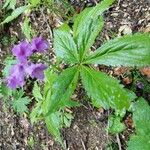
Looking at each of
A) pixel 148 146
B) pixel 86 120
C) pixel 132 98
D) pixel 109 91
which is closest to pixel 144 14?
pixel 132 98

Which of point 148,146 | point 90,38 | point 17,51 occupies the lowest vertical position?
point 148,146

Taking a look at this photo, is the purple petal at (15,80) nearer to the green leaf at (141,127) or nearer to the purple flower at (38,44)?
the purple flower at (38,44)

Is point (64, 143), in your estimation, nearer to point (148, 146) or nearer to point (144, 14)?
point (148, 146)

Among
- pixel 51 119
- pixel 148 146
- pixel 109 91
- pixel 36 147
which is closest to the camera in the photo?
pixel 109 91

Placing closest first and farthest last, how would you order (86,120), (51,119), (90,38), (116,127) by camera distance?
(90,38)
(51,119)
(116,127)
(86,120)

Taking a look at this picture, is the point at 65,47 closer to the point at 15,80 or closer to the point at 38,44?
the point at 38,44

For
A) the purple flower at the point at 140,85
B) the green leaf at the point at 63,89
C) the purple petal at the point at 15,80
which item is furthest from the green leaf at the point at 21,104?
the green leaf at the point at 63,89

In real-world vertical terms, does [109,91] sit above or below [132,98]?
above
